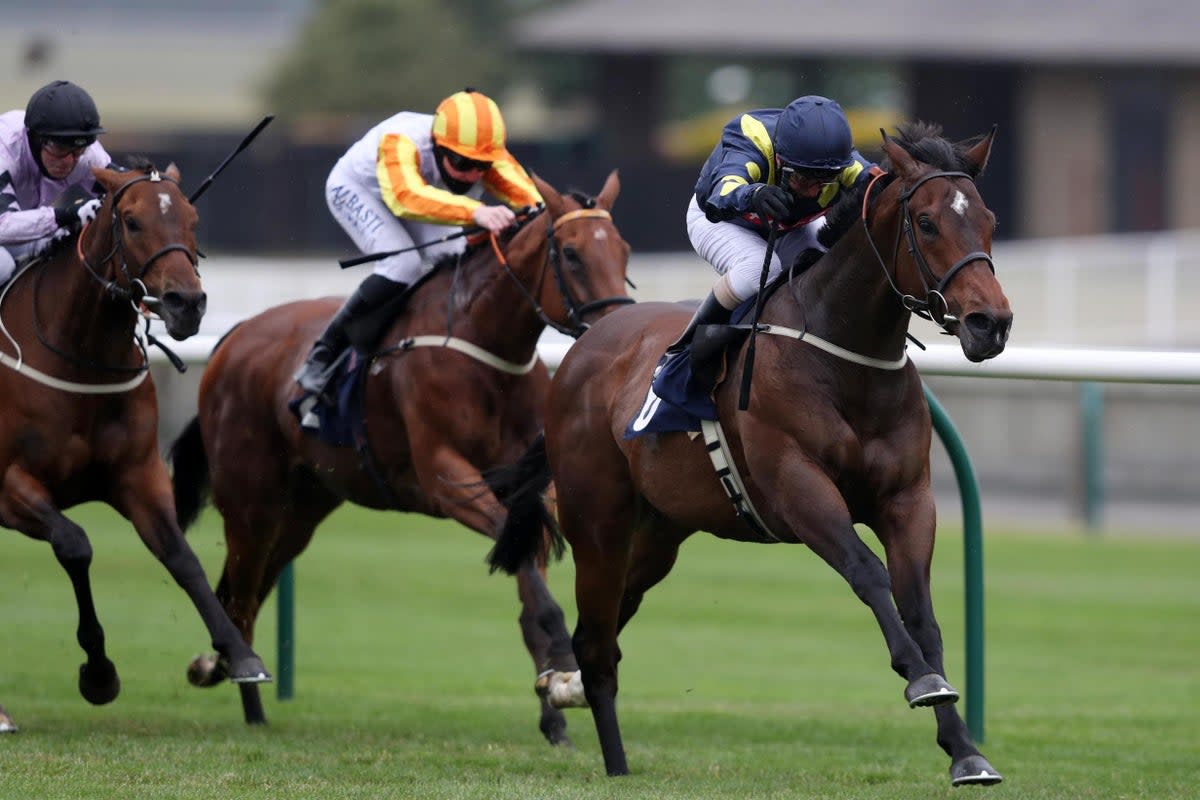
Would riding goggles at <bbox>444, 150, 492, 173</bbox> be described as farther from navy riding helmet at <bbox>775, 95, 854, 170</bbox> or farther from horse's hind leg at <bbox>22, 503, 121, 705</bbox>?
navy riding helmet at <bbox>775, 95, 854, 170</bbox>

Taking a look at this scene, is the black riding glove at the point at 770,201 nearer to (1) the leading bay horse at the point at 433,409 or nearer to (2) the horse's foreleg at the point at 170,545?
(1) the leading bay horse at the point at 433,409

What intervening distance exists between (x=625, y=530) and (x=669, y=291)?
13.0m

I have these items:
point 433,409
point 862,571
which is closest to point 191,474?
point 433,409

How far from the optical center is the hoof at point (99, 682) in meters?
6.56

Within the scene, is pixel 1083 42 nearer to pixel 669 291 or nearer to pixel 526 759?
pixel 669 291

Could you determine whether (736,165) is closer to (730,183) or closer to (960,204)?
(730,183)

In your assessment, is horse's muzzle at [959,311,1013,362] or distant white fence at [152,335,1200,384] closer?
horse's muzzle at [959,311,1013,362]

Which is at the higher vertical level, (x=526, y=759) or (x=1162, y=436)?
(x=526, y=759)

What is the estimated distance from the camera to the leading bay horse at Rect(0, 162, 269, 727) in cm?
639

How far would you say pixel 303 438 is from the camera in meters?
7.66

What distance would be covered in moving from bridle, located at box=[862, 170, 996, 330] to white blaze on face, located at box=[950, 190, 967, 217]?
75 mm

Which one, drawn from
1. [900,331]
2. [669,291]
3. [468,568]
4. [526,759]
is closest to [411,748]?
[526,759]

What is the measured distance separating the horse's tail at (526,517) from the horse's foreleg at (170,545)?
0.85m

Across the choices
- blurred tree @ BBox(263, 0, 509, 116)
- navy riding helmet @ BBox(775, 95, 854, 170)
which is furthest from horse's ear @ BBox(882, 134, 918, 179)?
blurred tree @ BBox(263, 0, 509, 116)
